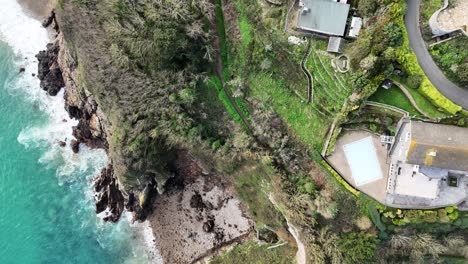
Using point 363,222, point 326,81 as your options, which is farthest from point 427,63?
point 363,222

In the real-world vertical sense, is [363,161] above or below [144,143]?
above

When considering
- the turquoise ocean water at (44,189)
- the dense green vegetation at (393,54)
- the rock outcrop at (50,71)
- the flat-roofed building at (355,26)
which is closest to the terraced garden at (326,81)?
the flat-roofed building at (355,26)

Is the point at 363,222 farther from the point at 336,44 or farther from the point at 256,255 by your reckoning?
the point at 336,44

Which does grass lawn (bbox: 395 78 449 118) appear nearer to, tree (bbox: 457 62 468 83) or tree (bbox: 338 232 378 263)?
tree (bbox: 457 62 468 83)

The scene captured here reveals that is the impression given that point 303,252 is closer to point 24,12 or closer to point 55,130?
point 55,130

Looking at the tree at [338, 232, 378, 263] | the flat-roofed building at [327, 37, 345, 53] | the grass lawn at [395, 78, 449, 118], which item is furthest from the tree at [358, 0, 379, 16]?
the tree at [338, 232, 378, 263]
